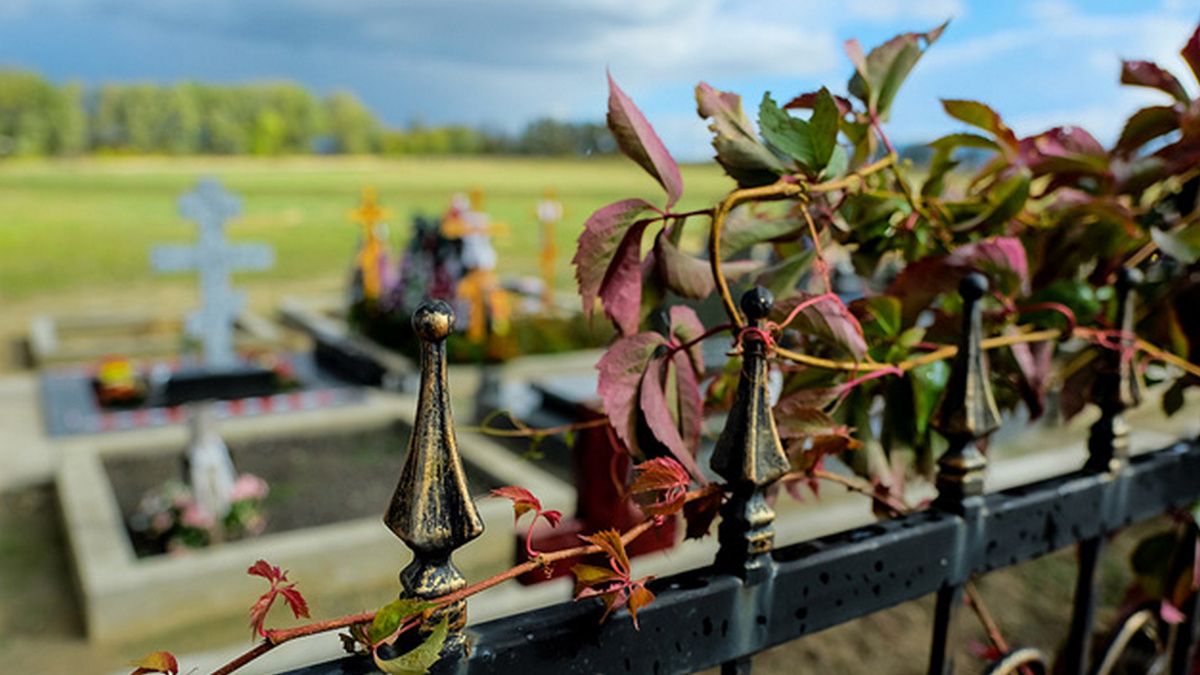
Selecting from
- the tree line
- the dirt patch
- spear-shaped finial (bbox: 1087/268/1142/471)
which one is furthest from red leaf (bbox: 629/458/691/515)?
the tree line

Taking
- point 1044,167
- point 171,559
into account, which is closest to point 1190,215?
point 1044,167

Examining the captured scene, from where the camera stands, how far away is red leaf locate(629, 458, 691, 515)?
680 mm

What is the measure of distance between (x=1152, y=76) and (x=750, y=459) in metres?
0.80

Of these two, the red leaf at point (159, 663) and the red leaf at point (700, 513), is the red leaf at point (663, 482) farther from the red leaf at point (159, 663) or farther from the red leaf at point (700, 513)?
the red leaf at point (159, 663)

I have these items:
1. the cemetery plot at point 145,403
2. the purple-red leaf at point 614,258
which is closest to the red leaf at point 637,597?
the purple-red leaf at point 614,258

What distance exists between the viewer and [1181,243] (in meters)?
1.06

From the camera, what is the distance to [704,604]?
75cm

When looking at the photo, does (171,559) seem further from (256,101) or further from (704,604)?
(256,101)

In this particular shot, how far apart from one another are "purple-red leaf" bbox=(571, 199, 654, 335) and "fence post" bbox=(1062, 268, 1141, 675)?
27.7 inches

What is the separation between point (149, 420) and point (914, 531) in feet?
22.5

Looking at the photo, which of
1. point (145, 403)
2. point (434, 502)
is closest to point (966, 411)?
point (434, 502)

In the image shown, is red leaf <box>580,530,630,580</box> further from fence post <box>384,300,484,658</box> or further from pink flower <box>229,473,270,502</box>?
pink flower <box>229,473,270,502</box>

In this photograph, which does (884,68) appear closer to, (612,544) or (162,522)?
(612,544)

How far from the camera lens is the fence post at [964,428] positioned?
3.08ft
